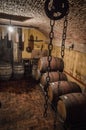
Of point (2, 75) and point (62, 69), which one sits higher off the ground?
point (62, 69)

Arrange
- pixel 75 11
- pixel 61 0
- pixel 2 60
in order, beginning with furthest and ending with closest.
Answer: pixel 2 60 < pixel 75 11 < pixel 61 0

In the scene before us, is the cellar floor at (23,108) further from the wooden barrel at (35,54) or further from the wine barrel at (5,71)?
the wooden barrel at (35,54)

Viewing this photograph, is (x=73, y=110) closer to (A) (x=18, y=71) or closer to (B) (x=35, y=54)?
(A) (x=18, y=71)

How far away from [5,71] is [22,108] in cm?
299

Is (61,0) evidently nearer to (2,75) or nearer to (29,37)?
(2,75)

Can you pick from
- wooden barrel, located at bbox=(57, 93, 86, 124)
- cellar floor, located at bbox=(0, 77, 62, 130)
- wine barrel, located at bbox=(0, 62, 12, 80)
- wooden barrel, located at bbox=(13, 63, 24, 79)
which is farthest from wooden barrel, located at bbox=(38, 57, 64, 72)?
wooden barrel, located at bbox=(57, 93, 86, 124)

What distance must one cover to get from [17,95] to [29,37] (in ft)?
13.1

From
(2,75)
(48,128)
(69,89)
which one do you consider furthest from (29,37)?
(48,128)

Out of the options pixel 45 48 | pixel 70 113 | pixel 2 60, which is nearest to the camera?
pixel 70 113

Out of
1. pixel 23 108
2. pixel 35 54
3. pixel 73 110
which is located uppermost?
pixel 35 54

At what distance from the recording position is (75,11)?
2760mm

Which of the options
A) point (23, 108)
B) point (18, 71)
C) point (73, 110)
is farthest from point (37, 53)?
point (73, 110)

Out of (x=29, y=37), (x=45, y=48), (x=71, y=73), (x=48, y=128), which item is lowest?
(x=48, y=128)

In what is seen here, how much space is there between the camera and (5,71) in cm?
738
